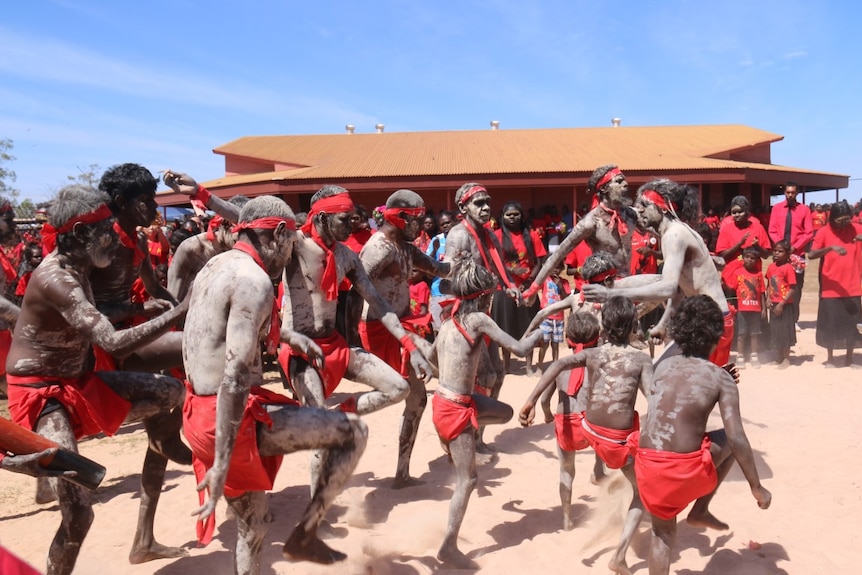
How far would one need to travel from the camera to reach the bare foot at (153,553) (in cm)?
393

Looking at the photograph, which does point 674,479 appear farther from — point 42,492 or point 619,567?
point 42,492

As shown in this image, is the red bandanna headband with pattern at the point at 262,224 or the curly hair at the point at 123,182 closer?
the red bandanna headband with pattern at the point at 262,224

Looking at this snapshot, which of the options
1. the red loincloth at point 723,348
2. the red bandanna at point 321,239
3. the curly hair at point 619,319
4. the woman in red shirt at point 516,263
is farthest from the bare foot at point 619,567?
the woman in red shirt at point 516,263

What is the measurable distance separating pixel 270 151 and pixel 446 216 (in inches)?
543

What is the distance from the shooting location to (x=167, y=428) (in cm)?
399

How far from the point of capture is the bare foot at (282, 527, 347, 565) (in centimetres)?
311

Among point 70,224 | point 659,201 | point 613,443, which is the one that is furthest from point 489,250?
point 70,224

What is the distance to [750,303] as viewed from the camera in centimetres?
872

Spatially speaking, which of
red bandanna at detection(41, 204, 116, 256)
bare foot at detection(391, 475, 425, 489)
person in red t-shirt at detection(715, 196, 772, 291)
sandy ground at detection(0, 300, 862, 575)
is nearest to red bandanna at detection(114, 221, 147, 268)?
red bandanna at detection(41, 204, 116, 256)

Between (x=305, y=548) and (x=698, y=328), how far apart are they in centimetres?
225

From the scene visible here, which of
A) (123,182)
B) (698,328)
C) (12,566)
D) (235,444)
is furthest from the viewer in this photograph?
(123,182)

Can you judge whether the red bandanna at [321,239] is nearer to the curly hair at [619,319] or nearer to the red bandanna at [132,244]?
the red bandanna at [132,244]

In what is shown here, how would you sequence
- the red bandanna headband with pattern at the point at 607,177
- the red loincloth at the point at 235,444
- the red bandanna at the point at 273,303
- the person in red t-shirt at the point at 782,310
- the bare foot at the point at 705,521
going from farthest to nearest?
the person in red t-shirt at the point at 782,310
the red bandanna headband with pattern at the point at 607,177
the bare foot at the point at 705,521
the red bandanna at the point at 273,303
the red loincloth at the point at 235,444

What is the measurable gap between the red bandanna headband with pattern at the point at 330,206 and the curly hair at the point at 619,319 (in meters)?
1.80
